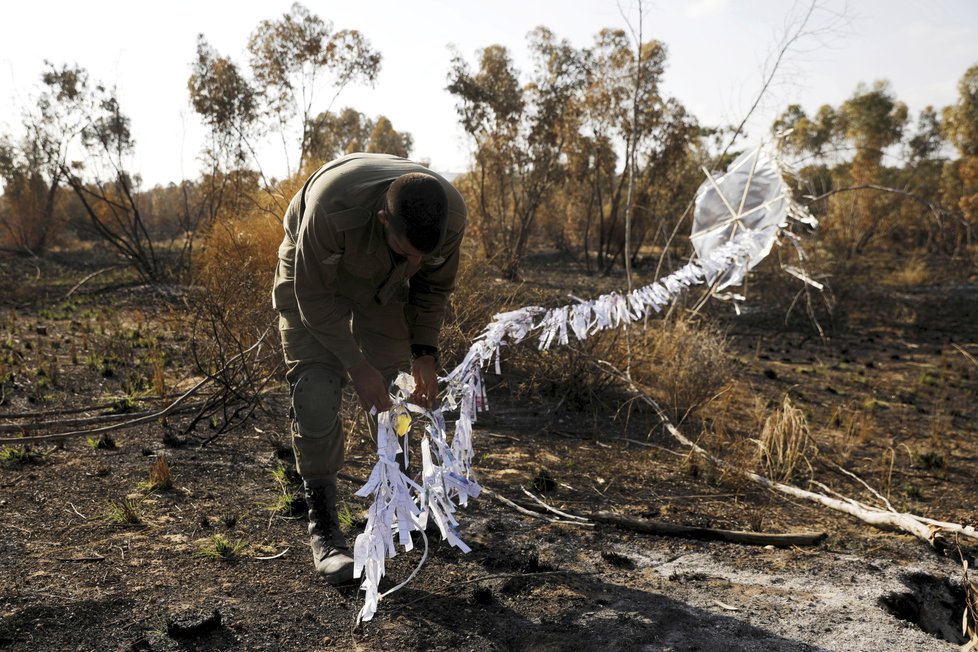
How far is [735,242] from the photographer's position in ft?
12.5

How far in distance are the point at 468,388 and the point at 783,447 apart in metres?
2.42

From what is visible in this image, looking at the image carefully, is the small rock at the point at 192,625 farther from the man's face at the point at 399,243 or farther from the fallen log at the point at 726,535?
the fallen log at the point at 726,535

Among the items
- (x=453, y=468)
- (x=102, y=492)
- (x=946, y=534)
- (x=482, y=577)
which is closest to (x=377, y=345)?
(x=453, y=468)

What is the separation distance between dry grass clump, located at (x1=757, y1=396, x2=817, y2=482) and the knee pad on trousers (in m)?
2.65

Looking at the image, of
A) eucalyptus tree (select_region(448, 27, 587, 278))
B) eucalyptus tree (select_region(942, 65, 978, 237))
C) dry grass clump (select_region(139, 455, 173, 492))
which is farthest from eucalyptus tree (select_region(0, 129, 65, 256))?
eucalyptus tree (select_region(942, 65, 978, 237))

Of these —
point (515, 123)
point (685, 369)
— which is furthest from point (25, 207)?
point (685, 369)

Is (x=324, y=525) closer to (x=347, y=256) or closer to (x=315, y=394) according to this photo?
(x=315, y=394)

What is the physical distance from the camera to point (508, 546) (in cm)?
325

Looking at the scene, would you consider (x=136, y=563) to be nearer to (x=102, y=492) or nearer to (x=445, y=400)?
(x=102, y=492)

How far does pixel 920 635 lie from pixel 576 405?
3367 mm

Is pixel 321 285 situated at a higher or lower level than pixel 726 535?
higher

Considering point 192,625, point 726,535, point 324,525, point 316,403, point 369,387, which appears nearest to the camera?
point 192,625

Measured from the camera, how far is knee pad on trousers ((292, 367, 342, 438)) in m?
2.80

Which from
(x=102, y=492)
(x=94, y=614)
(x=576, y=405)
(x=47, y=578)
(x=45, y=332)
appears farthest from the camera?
(x=45, y=332)
